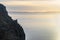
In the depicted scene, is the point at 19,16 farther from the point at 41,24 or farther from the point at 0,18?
the point at 0,18

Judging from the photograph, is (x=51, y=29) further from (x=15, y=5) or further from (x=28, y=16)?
(x=15, y=5)

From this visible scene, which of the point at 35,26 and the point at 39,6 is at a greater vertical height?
the point at 39,6

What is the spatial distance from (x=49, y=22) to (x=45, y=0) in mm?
148

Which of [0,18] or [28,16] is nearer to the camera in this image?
[0,18]

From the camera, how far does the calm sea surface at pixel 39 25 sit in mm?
771

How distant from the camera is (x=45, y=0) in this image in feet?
2.69

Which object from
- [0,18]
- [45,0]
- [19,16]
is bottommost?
[0,18]

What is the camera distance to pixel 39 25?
0.78 meters

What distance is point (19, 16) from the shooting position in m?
0.78

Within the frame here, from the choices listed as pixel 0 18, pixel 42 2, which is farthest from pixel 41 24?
pixel 0 18

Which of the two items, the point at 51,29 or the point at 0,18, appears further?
the point at 51,29

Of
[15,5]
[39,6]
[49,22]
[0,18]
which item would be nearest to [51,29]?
[49,22]

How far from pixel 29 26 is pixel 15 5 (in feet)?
0.52

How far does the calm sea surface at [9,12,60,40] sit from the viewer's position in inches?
30.4
